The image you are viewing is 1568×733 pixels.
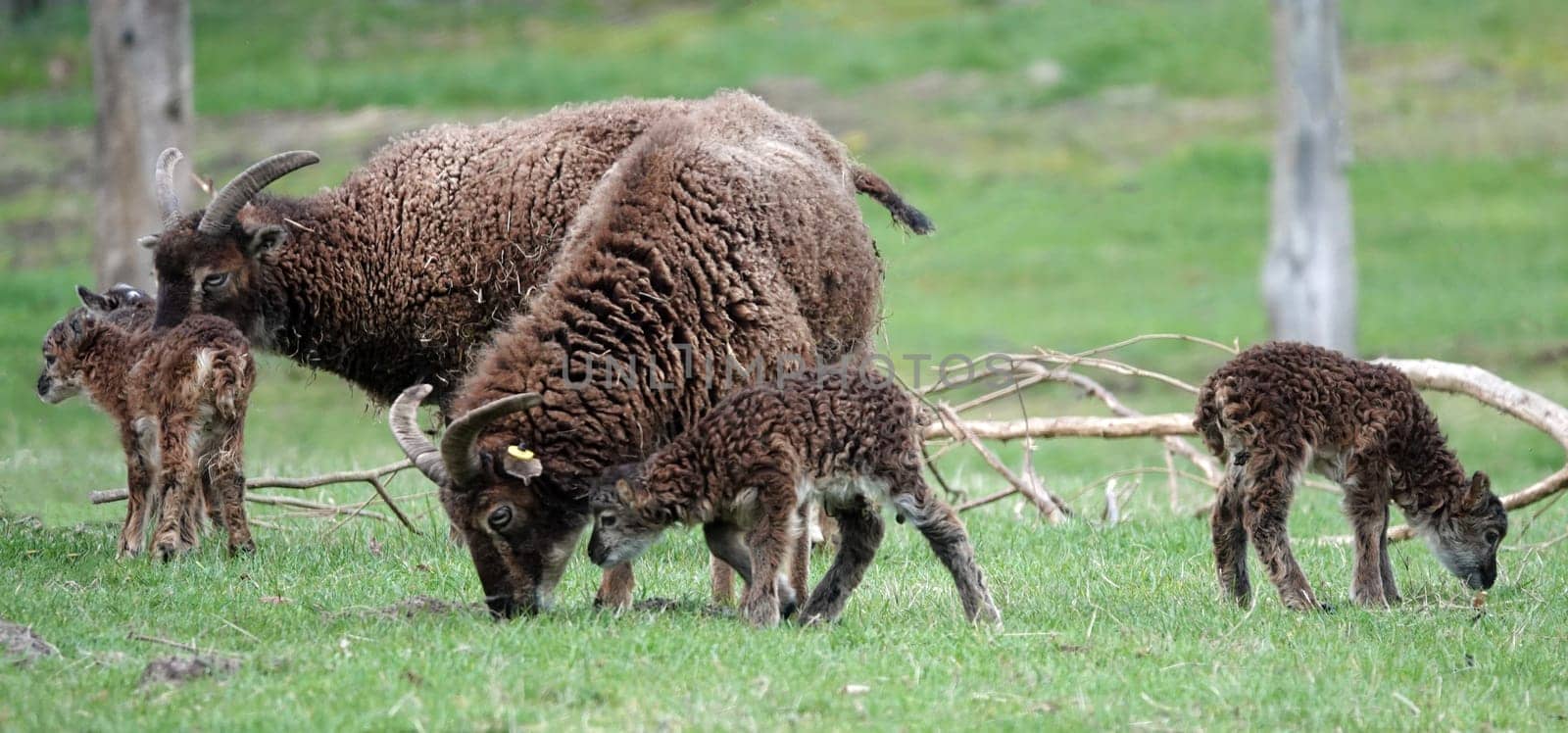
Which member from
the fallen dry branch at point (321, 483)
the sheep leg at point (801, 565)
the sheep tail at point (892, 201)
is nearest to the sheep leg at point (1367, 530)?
the sheep leg at point (801, 565)

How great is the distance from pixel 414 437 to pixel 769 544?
1.67 m

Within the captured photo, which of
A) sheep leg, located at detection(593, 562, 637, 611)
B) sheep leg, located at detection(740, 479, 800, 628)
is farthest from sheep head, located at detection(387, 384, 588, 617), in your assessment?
sheep leg, located at detection(740, 479, 800, 628)

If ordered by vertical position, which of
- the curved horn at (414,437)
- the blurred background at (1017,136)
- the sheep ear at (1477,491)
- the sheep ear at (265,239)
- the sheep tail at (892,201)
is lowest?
the blurred background at (1017,136)

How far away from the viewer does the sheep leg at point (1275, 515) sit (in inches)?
323

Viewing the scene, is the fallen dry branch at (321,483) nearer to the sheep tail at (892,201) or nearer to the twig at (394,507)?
the twig at (394,507)

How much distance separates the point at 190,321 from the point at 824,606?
3949mm

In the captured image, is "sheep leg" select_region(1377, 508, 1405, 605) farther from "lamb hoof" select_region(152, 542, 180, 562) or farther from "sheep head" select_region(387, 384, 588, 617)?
"lamb hoof" select_region(152, 542, 180, 562)

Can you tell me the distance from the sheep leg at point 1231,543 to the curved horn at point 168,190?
5.93 m

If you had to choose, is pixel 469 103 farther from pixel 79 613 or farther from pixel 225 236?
pixel 79 613

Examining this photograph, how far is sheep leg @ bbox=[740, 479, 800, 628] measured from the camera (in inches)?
291

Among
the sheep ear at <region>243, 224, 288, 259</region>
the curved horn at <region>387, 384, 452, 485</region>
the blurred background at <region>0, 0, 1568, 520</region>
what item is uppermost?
the sheep ear at <region>243, 224, 288, 259</region>

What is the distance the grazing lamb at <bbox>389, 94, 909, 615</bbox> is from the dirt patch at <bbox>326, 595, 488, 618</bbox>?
192mm

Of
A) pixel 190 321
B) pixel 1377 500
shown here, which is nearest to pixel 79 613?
pixel 190 321

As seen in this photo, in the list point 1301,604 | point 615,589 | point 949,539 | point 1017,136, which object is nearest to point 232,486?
point 615,589
